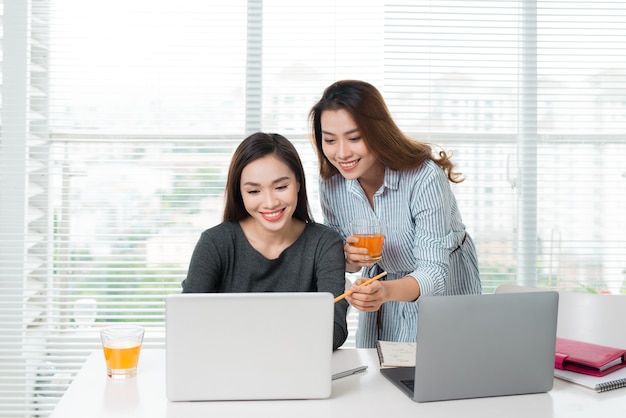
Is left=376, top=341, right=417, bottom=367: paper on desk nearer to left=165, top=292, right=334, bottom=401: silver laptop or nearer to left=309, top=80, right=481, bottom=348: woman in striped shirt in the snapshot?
left=309, top=80, right=481, bottom=348: woman in striped shirt

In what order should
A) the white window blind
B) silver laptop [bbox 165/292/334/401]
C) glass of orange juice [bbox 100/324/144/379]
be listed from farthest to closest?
the white window blind
glass of orange juice [bbox 100/324/144/379]
silver laptop [bbox 165/292/334/401]

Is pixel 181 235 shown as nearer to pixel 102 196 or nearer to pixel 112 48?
pixel 102 196

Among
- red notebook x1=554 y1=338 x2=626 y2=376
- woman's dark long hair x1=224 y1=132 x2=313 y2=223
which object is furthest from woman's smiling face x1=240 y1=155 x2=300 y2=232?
red notebook x1=554 y1=338 x2=626 y2=376

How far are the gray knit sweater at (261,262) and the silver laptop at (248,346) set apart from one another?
2.03 feet

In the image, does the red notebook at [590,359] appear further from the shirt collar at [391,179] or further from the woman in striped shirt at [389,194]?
the shirt collar at [391,179]

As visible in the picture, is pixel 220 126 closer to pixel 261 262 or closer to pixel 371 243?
pixel 261 262

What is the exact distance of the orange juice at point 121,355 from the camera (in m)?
1.46

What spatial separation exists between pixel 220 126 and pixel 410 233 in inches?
51.8

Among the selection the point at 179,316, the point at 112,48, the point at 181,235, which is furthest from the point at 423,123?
the point at 179,316

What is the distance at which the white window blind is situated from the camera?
2980 millimetres

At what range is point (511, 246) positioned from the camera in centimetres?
312

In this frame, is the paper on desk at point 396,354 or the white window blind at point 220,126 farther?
the white window blind at point 220,126

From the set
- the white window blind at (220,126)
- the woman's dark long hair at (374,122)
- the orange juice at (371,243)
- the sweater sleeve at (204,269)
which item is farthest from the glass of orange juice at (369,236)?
the white window blind at (220,126)

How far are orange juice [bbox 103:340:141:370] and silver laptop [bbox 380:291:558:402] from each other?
2.02 ft
